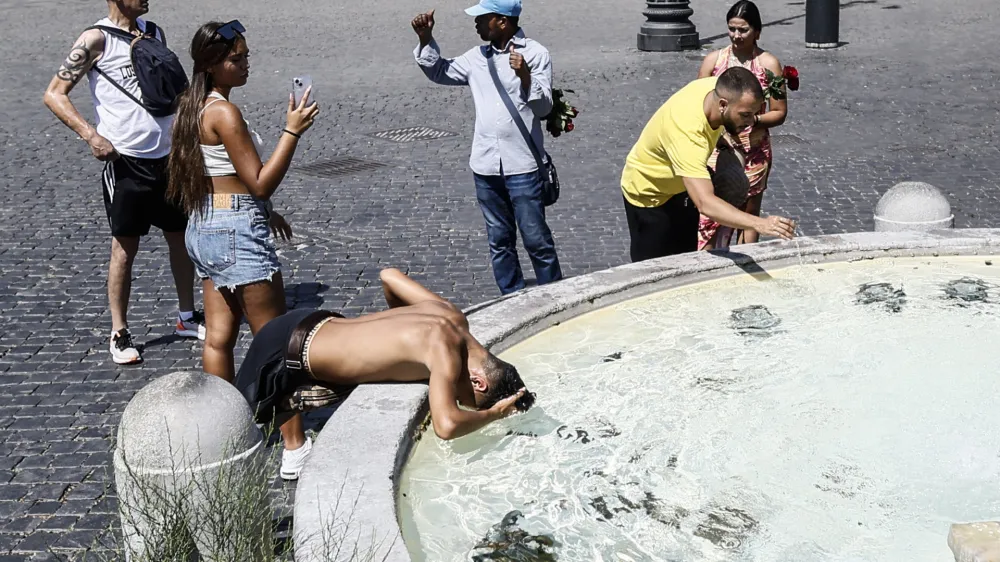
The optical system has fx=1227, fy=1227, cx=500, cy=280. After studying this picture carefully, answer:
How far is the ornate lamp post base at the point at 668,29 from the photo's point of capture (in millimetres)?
15609

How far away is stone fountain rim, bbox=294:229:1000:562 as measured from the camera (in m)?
3.83

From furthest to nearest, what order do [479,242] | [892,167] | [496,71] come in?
1. [892,167]
2. [479,242]
3. [496,71]

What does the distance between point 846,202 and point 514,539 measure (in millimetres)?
5573

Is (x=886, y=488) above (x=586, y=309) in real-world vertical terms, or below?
below

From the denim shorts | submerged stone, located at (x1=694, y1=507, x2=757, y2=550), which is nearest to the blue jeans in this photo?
the denim shorts

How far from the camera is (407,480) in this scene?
432cm

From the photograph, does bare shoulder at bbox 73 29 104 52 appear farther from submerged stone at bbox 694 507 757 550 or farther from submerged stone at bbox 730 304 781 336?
submerged stone at bbox 694 507 757 550

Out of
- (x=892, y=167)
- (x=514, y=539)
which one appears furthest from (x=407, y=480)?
(x=892, y=167)

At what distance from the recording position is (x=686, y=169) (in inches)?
219

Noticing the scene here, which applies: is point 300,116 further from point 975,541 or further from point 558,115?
point 975,541

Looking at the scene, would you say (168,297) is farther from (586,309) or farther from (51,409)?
(586,309)

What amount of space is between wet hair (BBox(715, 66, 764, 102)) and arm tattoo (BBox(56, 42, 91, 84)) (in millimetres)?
3173

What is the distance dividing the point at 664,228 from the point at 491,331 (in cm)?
135

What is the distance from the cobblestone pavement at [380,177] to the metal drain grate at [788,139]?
0.04 meters
